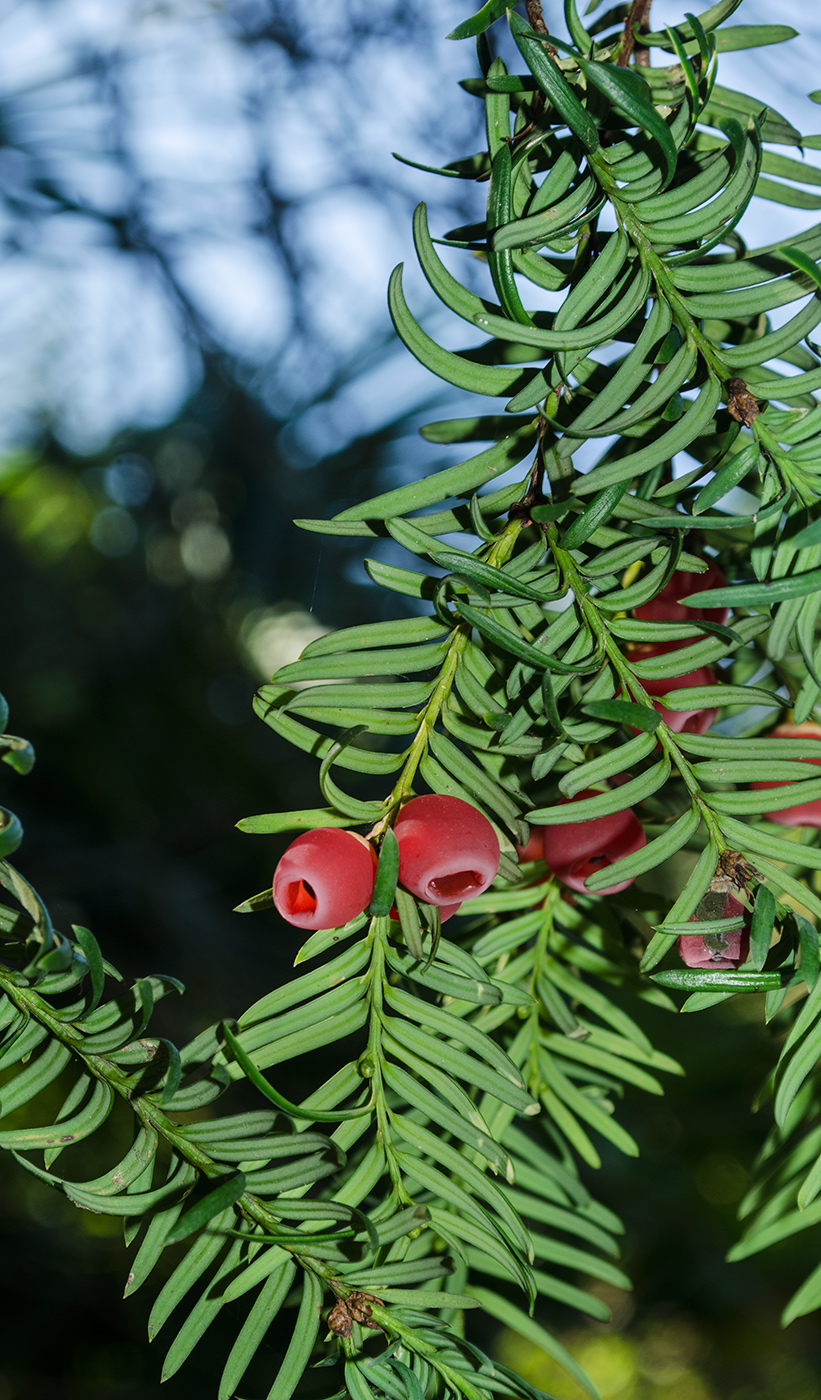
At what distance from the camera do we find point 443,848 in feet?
0.80

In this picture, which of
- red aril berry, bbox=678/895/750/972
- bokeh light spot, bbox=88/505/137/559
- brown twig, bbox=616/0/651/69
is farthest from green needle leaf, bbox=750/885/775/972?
bokeh light spot, bbox=88/505/137/559

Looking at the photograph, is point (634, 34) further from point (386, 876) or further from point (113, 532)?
point (113, 532)

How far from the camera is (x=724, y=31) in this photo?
0.30m

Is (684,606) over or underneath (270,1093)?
over

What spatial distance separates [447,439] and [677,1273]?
2.24ft

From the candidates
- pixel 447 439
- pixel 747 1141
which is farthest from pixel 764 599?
pixel 747 1141

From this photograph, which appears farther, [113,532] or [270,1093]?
[113,532]

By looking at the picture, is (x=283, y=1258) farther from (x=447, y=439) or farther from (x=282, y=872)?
(x=447, y=439)

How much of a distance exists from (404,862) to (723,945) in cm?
9

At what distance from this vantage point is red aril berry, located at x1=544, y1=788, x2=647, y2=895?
0.29m

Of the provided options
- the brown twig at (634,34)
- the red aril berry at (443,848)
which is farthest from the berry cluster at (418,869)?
the brown twig at (634,34)

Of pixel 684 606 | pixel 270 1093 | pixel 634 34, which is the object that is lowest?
pixel 270 1093

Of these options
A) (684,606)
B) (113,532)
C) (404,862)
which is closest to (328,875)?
(404,862)

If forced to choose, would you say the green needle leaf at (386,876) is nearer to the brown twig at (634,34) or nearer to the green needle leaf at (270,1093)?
the green needle leaf at (270,1093)
